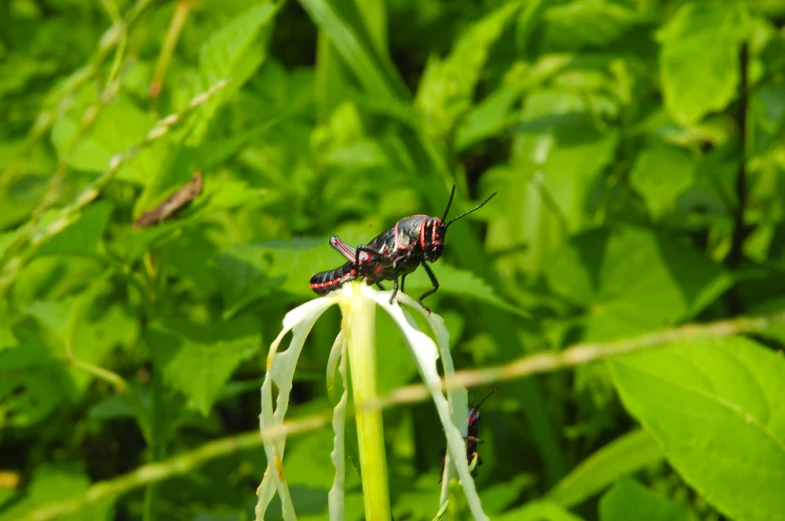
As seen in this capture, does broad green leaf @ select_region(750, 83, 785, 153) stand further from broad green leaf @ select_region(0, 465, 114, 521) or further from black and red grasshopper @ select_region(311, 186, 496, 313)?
broad green leaf @ select_region(0, 465, 114, 521)

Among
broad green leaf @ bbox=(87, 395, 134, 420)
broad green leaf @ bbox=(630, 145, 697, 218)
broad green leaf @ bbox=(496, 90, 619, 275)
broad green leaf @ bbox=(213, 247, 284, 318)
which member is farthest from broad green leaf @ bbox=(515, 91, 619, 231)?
broad green leaf @ bbox=(87, 395, 134, 420)

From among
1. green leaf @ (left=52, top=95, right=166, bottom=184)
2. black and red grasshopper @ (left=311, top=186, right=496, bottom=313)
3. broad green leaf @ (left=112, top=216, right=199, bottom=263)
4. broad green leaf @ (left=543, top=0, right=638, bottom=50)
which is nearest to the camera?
black and red grasshopper @ (left=311, top=186, right=496, bottom=313)

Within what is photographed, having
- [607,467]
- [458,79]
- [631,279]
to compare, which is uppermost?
[458,79]

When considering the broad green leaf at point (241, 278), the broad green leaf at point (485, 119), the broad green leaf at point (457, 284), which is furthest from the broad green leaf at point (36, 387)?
the broad green leaf at point (485, 119)

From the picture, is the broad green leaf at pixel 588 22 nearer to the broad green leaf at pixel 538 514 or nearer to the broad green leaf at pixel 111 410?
the broad green leaf at pixel 538 514

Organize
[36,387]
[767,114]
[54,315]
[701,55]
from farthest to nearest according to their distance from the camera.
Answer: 1. [767,114]
2. [701,55]
3. [36,387]
4. [54,315]

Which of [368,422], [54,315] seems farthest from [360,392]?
[54,315]

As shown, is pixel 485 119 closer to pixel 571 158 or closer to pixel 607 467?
pixel 571 158
